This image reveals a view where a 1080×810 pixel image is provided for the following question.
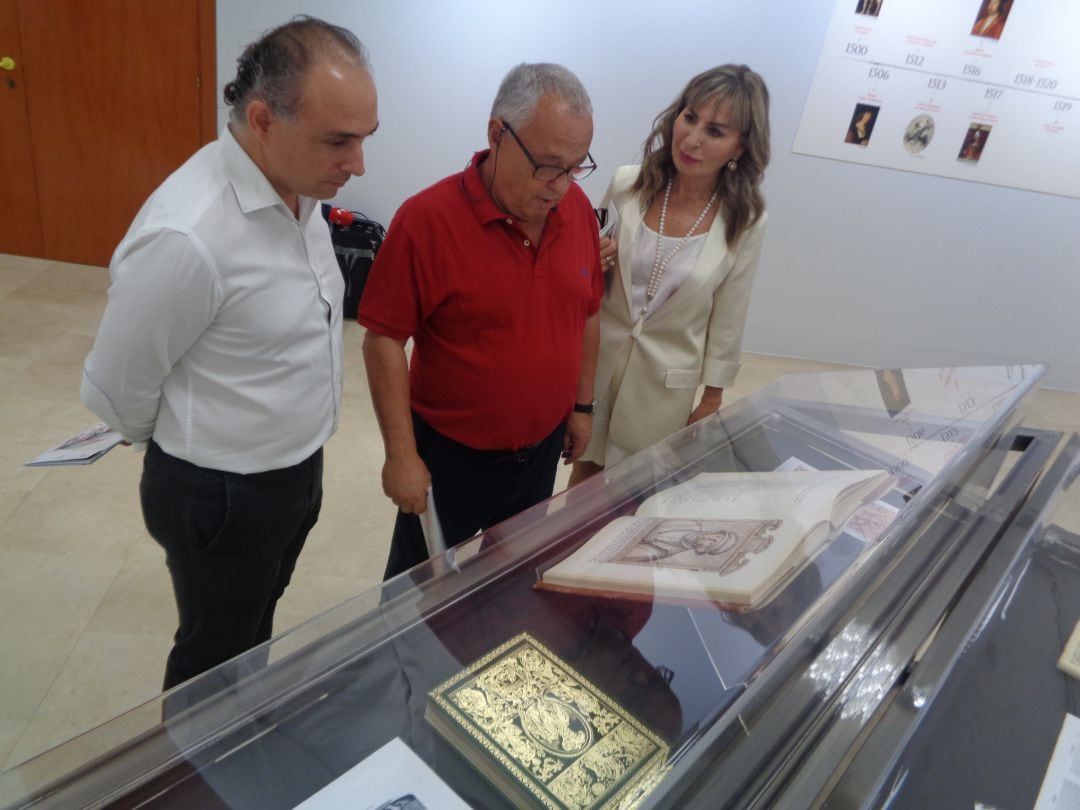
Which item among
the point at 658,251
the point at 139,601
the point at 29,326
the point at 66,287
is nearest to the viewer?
the point at 658,251

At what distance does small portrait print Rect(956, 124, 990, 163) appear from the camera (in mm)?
4043

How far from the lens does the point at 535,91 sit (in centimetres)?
127

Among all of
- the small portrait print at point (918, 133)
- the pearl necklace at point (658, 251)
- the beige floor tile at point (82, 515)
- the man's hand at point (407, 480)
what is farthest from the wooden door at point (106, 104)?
the small portrait print at point (918, 133)

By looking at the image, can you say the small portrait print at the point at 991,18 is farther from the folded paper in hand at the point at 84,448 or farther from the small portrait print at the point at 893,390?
the folded paper in hand at the point at 84,448

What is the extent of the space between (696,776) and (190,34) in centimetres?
466

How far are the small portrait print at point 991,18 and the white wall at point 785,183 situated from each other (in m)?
0.80

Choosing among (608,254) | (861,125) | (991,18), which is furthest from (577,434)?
(991,18)

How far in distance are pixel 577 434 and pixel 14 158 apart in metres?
4.38

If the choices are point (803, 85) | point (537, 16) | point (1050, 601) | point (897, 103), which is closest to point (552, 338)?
point (1050, 601)

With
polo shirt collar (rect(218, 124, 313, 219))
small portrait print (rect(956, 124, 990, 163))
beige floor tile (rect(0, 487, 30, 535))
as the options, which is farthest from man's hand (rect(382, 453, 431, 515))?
small portrait print (rect(956, 124, 990, 163))

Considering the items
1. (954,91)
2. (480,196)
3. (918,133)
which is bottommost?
(480,196)

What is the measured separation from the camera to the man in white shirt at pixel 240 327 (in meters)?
1.05

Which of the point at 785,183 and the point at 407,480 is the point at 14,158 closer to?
the point at 407,480

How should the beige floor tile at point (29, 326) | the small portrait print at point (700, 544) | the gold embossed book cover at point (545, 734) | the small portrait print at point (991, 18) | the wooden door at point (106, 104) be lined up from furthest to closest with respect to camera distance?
1. the wooden door at point (106, 104)
2. the small portrait print at point (991, 18)
3. the beige floor tile at point (29, 326)
4. the small portrait print at point (700, 544)
5. the gold embossed book cover at point (545, 734)
